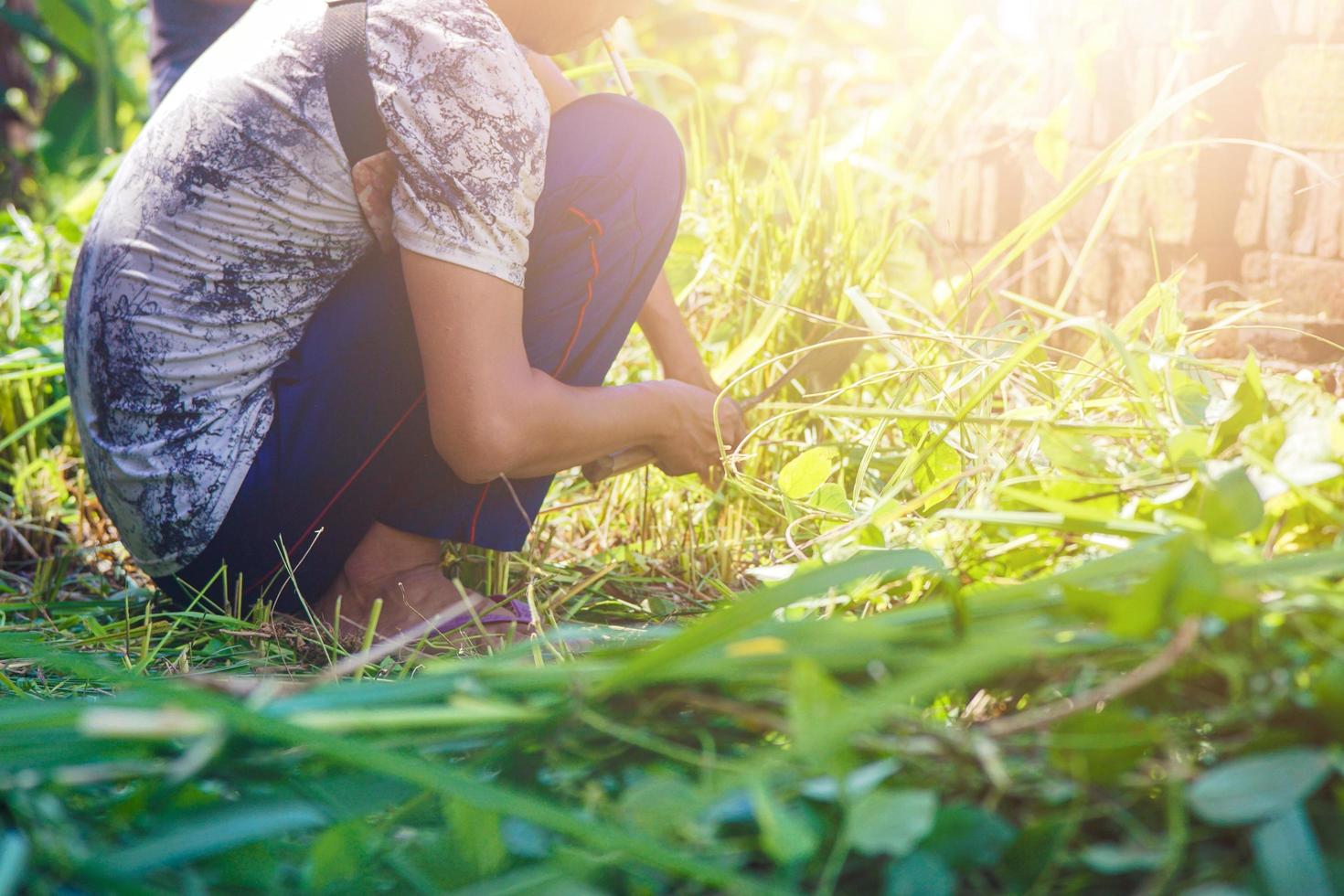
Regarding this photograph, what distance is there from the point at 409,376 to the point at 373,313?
0.26ft

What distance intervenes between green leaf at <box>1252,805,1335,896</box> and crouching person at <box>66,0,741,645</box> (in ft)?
2.37

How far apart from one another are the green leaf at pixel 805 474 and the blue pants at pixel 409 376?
0.32 metres

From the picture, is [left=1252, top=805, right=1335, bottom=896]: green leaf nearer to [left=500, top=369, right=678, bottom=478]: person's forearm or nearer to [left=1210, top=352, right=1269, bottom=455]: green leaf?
[left=1210, top=352, right=1269, bottom=455]: green leaf

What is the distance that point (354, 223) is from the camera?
1.21m

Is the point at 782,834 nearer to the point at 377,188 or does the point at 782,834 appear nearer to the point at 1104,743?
the point at 1104,743

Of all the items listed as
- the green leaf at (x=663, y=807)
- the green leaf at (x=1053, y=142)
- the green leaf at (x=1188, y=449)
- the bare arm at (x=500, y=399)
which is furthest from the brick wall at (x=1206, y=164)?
the green leaf at (x=663, y=807)

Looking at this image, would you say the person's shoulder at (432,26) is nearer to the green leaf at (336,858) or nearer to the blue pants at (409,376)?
the blue pants at (409,376)

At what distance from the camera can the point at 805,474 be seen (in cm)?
106

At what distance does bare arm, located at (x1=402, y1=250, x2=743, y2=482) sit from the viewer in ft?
3.63

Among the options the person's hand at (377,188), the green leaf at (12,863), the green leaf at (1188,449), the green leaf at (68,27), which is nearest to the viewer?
the green leaf at (12,863)

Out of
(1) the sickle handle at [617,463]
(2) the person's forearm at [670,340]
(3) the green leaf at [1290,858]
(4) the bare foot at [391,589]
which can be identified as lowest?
(4) the bare foot at [391,589]

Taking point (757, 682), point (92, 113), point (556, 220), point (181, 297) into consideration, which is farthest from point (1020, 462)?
point (92, 113)

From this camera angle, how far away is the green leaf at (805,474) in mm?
1053

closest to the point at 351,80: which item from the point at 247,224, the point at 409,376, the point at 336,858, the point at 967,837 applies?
the point at 247,224
